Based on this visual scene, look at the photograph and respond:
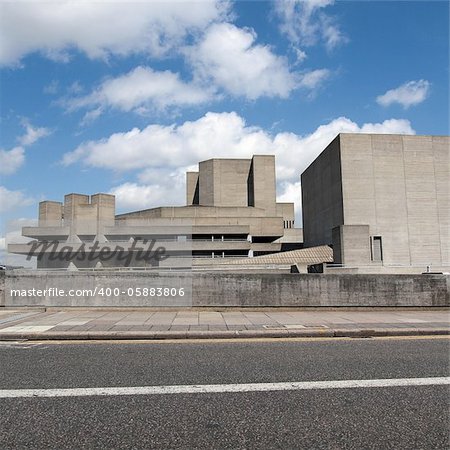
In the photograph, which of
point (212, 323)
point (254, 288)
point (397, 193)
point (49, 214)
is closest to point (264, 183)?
point (397, 193)

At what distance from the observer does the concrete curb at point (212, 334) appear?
9062 millimetres

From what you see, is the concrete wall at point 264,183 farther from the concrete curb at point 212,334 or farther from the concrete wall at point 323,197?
the concrete curb at point 212,334

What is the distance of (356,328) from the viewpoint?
9.84m

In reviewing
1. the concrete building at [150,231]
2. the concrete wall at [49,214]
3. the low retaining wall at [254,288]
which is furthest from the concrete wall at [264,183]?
the low retaining wall at [254,288]

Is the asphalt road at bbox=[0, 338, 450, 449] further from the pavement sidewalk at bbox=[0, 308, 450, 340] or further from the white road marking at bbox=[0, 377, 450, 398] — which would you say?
the pavement sidewalk at bbox=[0, 308, 450, 340]

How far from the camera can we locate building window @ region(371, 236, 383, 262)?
163 feet

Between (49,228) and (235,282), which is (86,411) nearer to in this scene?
(235,282)

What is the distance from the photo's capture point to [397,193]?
51.4 metres

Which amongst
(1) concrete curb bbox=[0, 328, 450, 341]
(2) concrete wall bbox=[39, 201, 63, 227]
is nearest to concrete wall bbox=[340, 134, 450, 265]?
(1) concrete curb bbox=[0, 328, 450, 341]

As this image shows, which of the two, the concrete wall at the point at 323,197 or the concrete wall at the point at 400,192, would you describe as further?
the concrete wall at the point at 323,197

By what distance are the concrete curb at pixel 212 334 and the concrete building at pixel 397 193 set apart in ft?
138

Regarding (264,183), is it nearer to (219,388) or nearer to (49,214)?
(49,214)

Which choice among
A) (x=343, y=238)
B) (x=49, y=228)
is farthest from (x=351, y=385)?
(x=49, y=228)

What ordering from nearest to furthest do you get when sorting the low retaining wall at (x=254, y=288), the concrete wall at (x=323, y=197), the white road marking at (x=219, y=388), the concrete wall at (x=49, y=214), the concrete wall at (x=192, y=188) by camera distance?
the white road marking at (x=219, y=388) < the low retaining wall at (x=254, y=288) < the concrete wall at (x=323, y=197) < the concrete wall at (x=49, y=214) < the concrete wall at (x=192, y=188)
